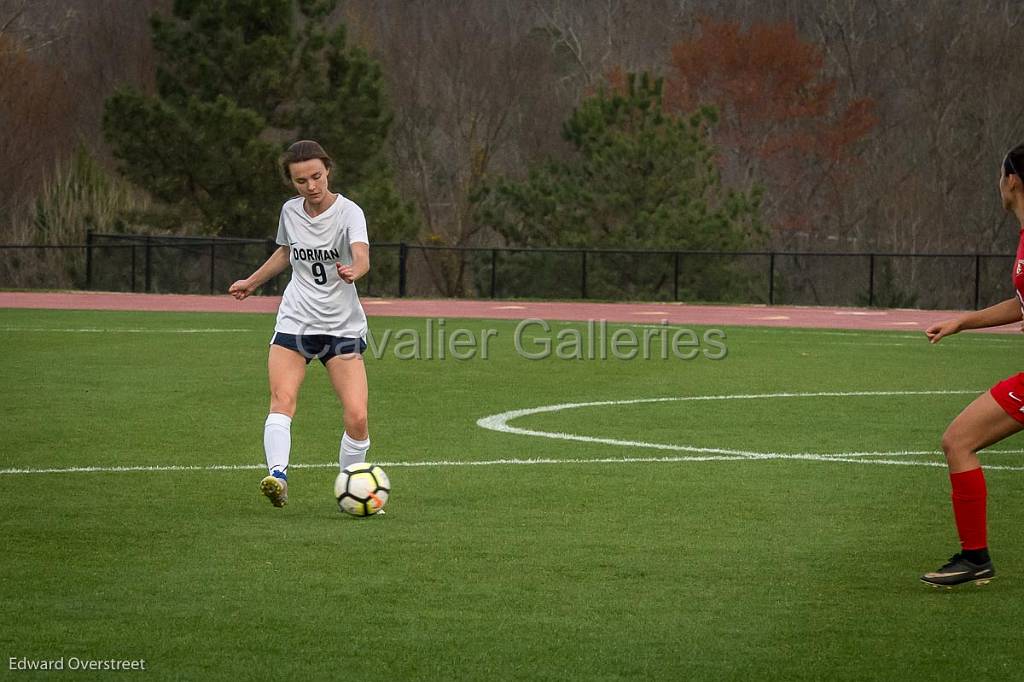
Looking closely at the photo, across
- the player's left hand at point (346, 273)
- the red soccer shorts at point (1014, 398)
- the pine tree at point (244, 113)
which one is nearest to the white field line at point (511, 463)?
the player's left hand at point (346, 273)

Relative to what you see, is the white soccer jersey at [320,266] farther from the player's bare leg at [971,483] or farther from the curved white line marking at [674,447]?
the player's bare leg at [971,483]

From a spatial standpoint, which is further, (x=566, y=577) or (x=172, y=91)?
(x=172, y=91)

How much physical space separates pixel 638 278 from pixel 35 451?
1242 inches

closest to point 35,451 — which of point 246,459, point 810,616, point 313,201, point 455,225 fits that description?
point 246,459

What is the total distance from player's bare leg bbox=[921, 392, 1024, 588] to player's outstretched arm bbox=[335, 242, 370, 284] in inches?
121

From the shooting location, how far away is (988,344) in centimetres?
2488

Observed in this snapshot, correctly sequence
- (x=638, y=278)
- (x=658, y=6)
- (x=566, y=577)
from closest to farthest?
(x=566, y=577)
(x=638, y=278)
(x=658, y=6)

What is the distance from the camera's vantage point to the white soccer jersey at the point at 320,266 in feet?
29.9

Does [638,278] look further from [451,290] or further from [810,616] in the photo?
[810,616]

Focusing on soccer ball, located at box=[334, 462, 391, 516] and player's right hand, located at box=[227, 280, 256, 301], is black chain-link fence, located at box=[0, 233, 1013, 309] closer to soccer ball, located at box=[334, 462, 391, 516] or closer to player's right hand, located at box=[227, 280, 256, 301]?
player's right hand, located at box=[227, 280, 256, 301]

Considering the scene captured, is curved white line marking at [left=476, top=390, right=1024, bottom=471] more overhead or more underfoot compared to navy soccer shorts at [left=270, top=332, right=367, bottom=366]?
more underfoot

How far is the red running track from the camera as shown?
31.6 m
